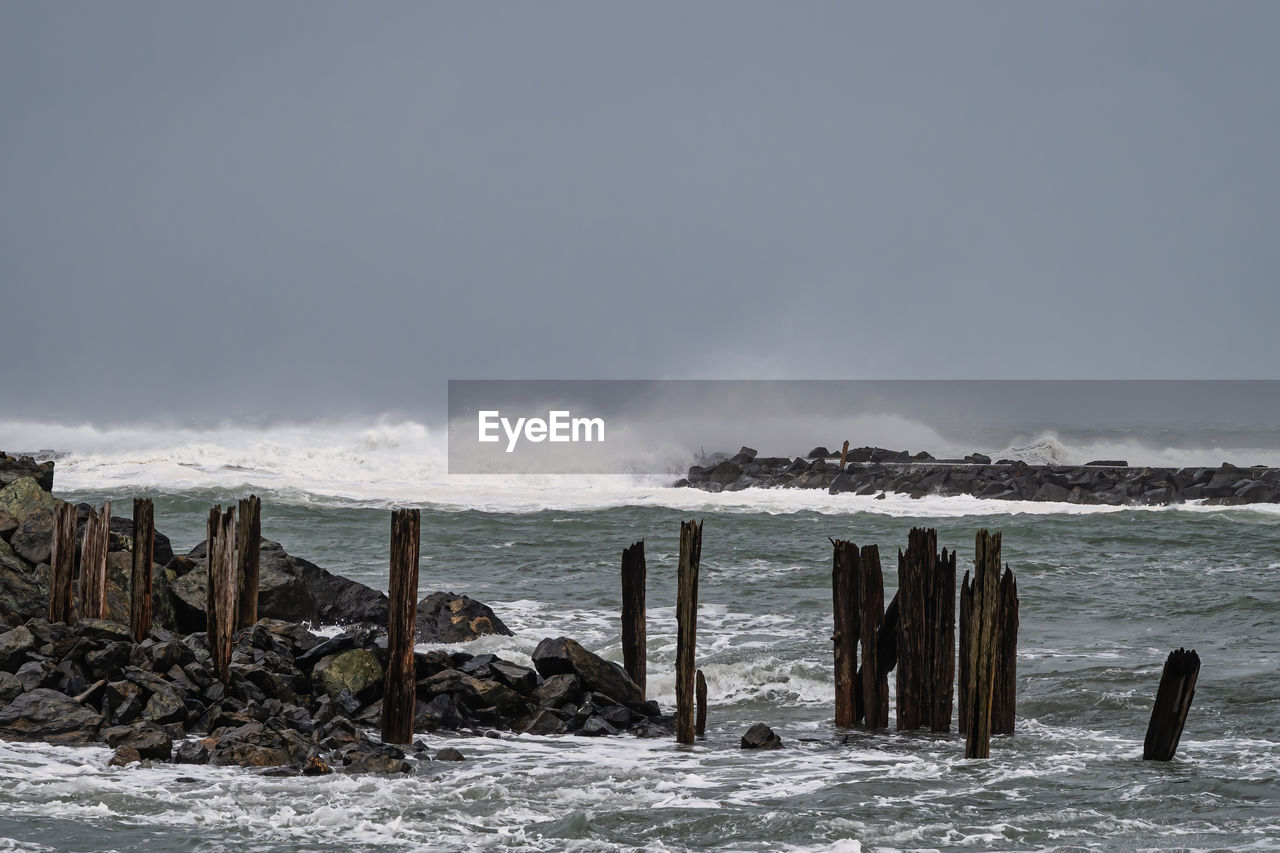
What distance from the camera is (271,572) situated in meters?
16.4

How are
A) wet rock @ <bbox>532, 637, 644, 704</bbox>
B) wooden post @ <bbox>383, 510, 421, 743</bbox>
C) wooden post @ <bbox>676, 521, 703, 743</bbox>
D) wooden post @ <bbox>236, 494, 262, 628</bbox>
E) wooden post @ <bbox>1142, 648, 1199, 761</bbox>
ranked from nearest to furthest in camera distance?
wooden post @ <bbox>1142, 648, 1199, 761</bbox>, wooden post @ <bbox>383, 510, 421, 743</bbox>, wooden post @ <bbox>676, 521, 703, 743</bbox>, wet rock @ <bbox>532, 637, 644, 704</bbox>, wooden post @ <bbox>236, 494, 262, 628</bbox>

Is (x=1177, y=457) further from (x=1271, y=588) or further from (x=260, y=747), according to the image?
(x=260, y=747)

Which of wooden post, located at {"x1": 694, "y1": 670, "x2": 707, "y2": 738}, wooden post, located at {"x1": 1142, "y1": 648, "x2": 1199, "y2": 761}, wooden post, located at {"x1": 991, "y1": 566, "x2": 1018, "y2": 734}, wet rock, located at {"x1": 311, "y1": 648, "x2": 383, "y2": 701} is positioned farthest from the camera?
wet rock, located at {"x1": 311, "y1": 648, "x2": 383, "y2": 701}

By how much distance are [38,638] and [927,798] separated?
813cm

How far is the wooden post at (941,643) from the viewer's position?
449 inches

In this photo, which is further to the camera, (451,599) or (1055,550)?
(1055,550)

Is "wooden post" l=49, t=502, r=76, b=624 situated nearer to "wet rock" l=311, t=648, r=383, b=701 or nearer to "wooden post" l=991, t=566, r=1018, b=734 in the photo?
"wet rock" l=311, t=648, r=383, b=701

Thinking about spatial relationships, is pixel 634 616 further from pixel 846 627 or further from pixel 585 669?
pixel 846 627

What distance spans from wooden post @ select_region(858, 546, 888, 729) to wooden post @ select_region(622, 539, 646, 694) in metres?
2.37

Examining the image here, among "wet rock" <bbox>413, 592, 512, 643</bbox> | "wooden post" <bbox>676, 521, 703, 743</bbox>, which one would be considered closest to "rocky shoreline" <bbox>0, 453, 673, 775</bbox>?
"wooden post" <bbox>676, 521, 703, 743</bbox>

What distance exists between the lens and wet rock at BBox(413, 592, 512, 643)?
1605 cm

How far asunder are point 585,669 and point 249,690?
3182 mm

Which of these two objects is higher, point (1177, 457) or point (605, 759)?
point (1177, 457)

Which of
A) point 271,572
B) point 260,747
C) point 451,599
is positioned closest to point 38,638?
point 260,747
